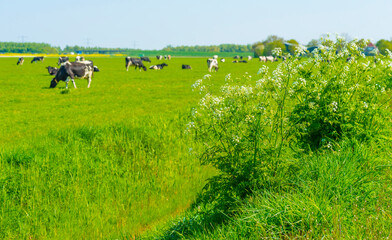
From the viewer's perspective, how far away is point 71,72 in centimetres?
2602

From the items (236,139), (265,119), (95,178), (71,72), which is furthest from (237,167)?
(71,72)

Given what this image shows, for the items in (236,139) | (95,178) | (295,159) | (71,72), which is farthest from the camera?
(71,72)

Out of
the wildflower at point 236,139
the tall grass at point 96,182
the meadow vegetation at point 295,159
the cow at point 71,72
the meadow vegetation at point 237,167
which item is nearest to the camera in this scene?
the meadow vegetation at point 295,159

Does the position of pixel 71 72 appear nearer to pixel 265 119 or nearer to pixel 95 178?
→ pixel 95 178

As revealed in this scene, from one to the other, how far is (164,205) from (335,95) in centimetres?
485

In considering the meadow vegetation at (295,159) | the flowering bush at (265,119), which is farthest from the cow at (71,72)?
the flowering bush at (265,119)

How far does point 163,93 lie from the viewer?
2336 centimetres

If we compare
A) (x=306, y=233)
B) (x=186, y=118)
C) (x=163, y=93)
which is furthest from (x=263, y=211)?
(x=163, y=93)

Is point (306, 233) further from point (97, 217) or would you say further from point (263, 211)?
point (97, 217)

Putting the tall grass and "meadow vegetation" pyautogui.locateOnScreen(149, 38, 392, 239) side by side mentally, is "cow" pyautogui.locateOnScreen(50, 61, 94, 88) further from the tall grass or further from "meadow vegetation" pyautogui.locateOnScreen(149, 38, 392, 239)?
"meadow vegetation" pyautogui.locateOnScreen(149, 38, 392, 239)

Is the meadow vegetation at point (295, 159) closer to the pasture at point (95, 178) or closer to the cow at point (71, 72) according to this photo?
the pasture at point (95, 178)

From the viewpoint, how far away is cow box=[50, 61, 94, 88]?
2575cm

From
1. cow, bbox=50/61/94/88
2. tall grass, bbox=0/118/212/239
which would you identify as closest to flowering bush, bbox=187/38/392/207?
tall grass, bbox=0/118/212/239

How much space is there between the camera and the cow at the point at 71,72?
84.5 feet
